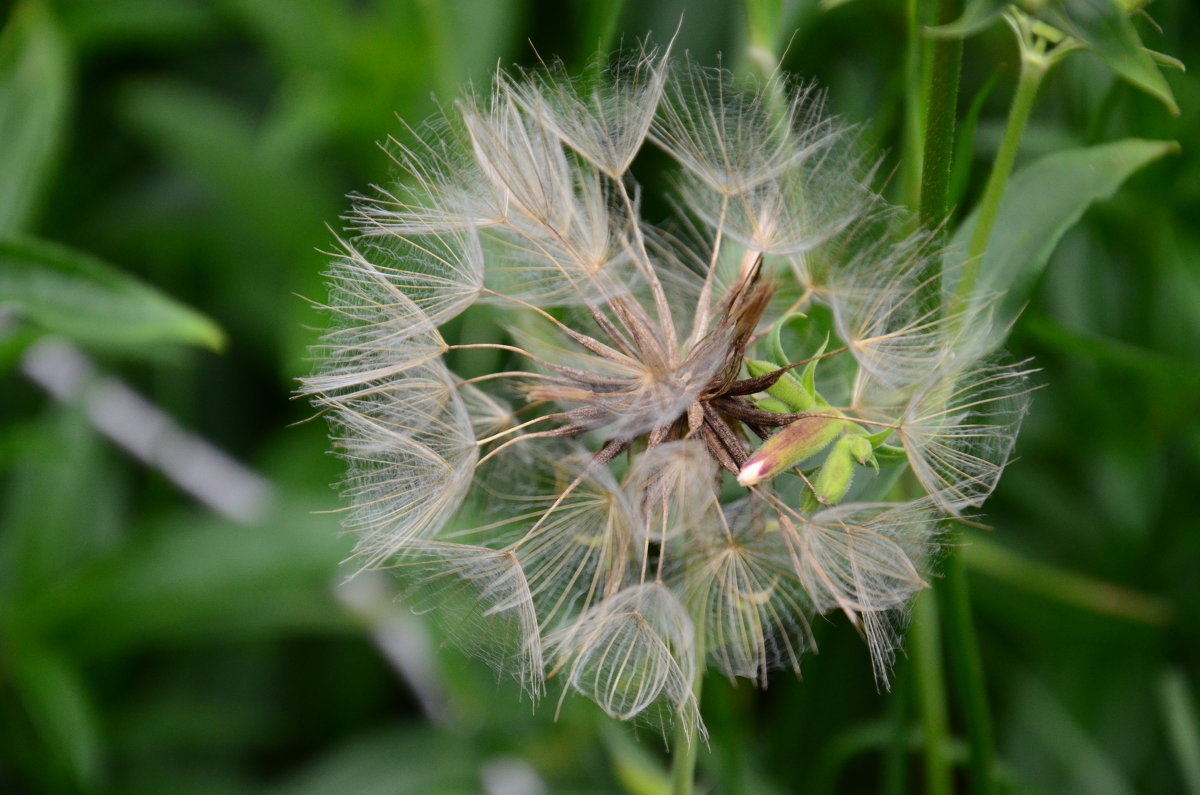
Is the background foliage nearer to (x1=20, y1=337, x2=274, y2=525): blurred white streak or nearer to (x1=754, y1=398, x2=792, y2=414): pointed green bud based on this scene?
(x1=20, y1=337, x2=274, y2=525): blurred white streak

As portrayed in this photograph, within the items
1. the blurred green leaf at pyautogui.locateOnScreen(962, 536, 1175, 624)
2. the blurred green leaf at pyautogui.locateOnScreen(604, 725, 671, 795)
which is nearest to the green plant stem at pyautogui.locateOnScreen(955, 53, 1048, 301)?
the blurred green leaf at pyautogui.locateOnScreen(604, 725, 671, 795)

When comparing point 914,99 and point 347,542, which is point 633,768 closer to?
point 347,542

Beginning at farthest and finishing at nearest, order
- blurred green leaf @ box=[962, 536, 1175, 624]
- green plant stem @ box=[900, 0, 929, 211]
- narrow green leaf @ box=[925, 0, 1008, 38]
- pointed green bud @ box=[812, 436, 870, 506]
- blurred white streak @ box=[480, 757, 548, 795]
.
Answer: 1. blurred white streak @ box=[480, 757, 548, 795]
2. blurred green leaf @ box=[962, 536, 1175, 624]
3. green plant stem @ box=[900, 0, 929, 211]
4. pointed green bud @ box=[812, 436, 870, 506]
5. narrow green leaf @ box=[925, 0, 1008, 38]

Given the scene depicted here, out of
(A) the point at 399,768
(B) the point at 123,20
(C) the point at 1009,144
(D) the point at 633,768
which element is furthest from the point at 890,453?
(B) the point at 123,20

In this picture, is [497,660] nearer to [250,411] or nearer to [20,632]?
[20,632]

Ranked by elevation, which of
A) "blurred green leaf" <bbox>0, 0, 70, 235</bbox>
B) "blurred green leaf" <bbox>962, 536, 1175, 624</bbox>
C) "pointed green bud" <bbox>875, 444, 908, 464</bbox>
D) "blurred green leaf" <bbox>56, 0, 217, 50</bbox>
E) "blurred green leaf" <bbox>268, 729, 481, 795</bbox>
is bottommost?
"blurred green leaf" <bbox>962, 536, 1175, 624</bbox>

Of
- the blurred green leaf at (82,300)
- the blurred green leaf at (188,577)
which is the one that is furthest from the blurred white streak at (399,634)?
the blurred green leaf at (82,300)
